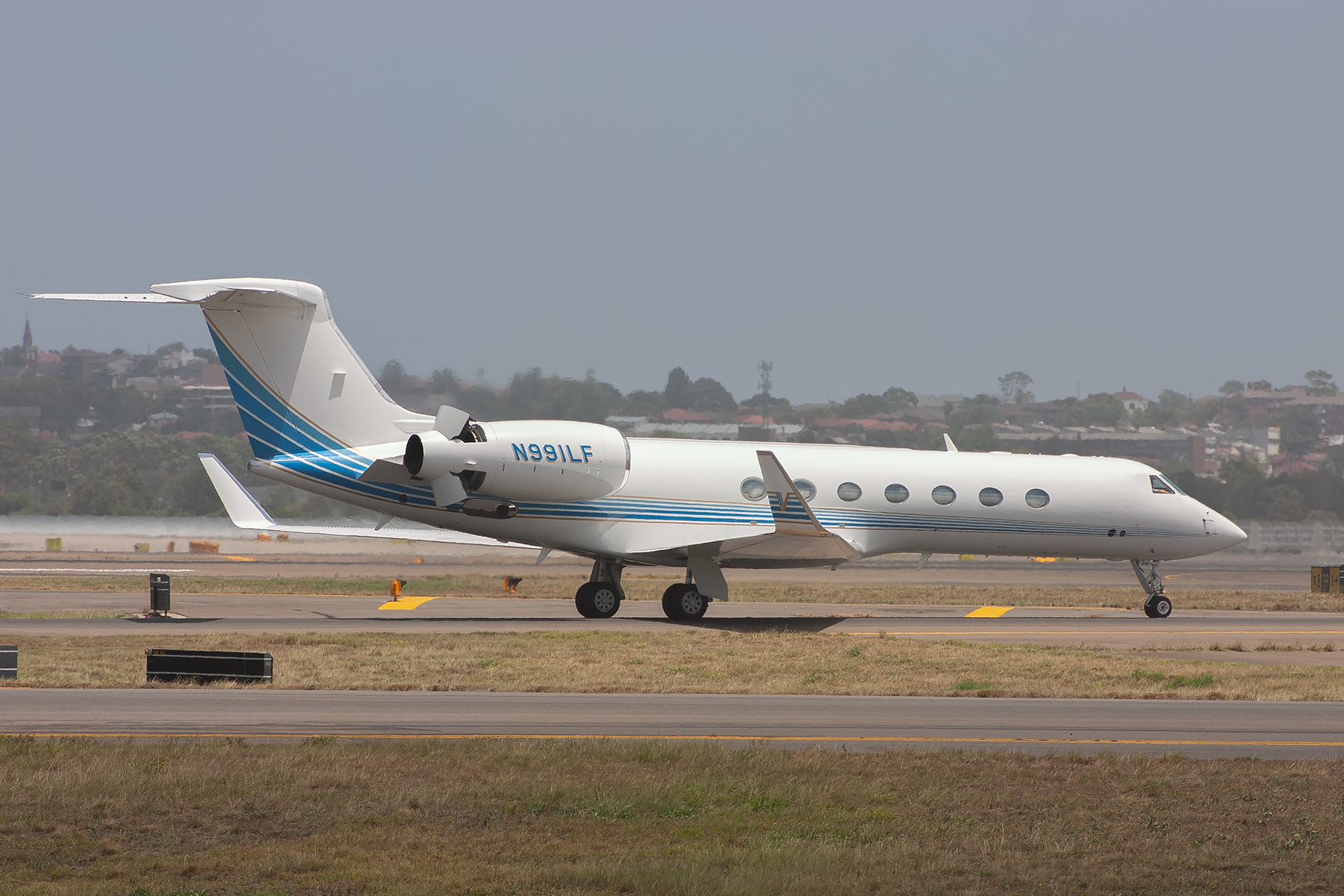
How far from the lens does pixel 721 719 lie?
13664 millimetres

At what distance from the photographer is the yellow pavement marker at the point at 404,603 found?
28.5m

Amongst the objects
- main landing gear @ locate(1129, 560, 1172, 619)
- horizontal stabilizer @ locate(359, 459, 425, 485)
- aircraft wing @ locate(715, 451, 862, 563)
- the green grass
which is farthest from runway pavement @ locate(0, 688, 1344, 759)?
the green grass

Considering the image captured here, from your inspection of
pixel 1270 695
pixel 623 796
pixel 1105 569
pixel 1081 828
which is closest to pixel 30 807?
pixel 623 796

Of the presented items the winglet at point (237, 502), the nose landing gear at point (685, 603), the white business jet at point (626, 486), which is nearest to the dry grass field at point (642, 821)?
the white business jet at point (626, 486)

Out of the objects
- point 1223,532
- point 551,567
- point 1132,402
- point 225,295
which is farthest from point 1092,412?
point 225,295

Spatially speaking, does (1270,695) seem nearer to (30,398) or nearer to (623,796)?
(623,796)

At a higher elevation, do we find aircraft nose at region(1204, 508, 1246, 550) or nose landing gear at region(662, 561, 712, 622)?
aircraft nose at region(1204, 508, 1246, 550)

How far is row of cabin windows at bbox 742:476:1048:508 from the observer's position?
25422mm

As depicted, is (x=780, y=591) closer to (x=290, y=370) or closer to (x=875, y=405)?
(x=290, y=370)

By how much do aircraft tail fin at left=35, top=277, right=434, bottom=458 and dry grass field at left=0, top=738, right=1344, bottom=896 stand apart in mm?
12655

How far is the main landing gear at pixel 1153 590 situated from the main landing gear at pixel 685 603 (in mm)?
9434

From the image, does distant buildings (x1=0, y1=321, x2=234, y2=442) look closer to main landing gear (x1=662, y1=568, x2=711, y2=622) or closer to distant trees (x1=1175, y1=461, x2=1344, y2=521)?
distant trees (x1=1175, y1=461, x2=1344, y2=521)

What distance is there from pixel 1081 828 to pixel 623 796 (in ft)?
10.5

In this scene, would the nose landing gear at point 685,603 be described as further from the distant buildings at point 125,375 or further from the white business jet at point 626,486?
the distant buildings at point 125,375
